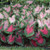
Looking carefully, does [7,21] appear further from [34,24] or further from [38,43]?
[38,43]

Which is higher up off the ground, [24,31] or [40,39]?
[24,31]

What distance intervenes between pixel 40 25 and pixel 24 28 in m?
0.26

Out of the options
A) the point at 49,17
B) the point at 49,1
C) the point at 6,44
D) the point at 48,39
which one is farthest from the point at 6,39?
the point at 49,1

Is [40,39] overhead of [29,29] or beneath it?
beneath

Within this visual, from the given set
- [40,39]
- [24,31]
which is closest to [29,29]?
[24,31]

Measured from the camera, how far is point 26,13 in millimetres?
2381

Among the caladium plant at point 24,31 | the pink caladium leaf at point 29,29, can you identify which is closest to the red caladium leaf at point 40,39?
the caladium plant at point 24,31

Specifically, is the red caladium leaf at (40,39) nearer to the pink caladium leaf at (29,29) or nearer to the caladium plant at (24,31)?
the caladium plant at (24,31)

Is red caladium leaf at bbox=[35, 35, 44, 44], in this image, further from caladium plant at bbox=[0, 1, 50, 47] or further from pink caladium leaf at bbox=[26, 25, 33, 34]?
pink caladium leaf at bbox=[26, 25, 33, 34]

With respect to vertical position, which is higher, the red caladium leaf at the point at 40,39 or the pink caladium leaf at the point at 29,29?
the pink caladium leaf at the point at 29,29

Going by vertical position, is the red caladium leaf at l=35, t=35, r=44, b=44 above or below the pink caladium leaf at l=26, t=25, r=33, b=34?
below

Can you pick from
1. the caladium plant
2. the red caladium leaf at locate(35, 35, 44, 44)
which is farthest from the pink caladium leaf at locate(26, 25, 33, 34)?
the red caladium leaf at locate(35, 35, 44, 44)

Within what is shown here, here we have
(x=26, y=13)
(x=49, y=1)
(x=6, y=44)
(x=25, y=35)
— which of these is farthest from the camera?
(x=49, y=1)

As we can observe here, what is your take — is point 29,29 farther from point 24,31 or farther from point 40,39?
point 40,39
